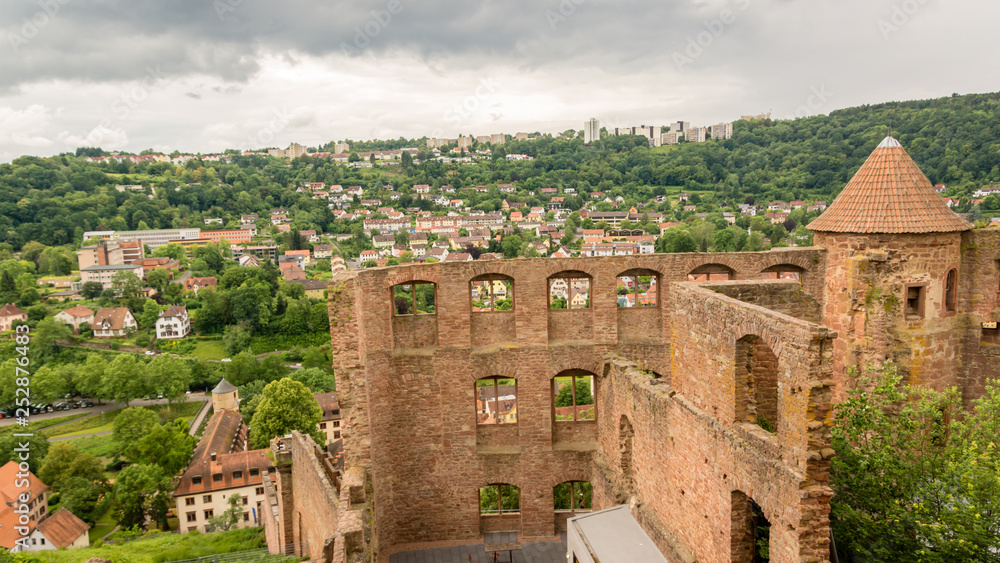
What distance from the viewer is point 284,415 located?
175ft

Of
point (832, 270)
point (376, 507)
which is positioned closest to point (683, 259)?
point (832, 270)

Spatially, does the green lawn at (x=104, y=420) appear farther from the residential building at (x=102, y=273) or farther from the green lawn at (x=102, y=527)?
the residential building at (x=102, y=273)

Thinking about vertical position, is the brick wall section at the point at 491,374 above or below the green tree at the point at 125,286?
above

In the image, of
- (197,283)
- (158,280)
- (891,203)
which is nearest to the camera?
Answer: (891,203)

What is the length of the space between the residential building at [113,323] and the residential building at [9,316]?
10131 millimetres

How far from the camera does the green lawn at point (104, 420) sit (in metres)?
70.0

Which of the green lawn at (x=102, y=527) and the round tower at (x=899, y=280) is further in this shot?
the green lawn at (x=102, y=527)

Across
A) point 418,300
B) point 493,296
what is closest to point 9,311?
point 418,300

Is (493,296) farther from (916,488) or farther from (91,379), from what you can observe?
(91,379)

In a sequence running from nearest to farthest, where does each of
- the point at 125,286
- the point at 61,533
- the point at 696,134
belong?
the point at 61,533 < the point at 125,286 < the point at 696,134

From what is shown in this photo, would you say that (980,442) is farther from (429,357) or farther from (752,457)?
(429,357)

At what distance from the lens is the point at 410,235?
148m

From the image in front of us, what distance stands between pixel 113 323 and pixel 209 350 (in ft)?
61.8

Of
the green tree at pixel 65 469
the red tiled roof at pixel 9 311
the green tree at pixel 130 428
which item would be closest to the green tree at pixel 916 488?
the green tree at pixel 65 469
